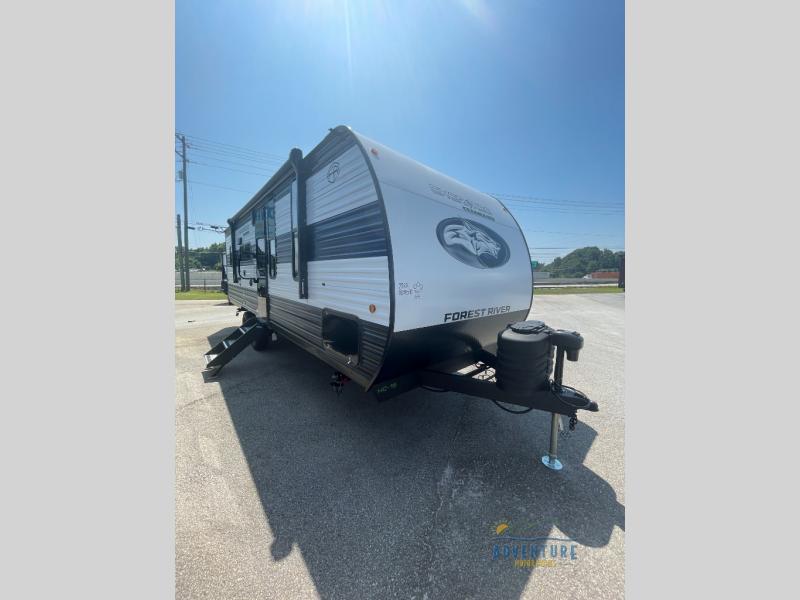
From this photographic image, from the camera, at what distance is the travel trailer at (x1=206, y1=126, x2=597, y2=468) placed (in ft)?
8.73

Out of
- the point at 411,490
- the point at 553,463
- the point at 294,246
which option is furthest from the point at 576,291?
the point at 411,490

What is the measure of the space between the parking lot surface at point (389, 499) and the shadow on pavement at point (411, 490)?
11mm

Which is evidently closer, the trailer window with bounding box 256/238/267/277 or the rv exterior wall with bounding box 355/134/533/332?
the rv exterior wall with bounding box 355/134/533/332

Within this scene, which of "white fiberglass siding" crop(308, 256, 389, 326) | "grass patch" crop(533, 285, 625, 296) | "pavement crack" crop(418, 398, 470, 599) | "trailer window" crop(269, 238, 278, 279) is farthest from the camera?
"grass patch" crop(533, 285, 625, 296)

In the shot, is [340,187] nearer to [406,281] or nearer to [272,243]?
[406,281]

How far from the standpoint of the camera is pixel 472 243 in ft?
11.6

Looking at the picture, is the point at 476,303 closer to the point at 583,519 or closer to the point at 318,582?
the point at 583,519

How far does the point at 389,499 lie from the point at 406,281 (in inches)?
74.2

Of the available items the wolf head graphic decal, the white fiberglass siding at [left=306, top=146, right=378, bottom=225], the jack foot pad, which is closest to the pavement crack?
the jack foot pad

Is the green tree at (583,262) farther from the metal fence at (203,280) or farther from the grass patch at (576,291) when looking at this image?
the metal fence at (203,280)

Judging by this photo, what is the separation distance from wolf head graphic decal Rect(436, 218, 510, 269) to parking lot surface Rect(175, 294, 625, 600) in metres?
2.05

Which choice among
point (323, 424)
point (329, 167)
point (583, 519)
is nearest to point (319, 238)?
point (329, 167)

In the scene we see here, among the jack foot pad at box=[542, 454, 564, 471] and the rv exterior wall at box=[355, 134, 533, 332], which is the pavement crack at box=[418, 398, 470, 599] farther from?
the rv exterior wall at box=[355, 134, 533, 332]

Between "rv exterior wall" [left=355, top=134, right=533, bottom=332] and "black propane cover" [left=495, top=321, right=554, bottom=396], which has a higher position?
"rv exterior wall" [left=355, top=134, right=533, bottom=332]
